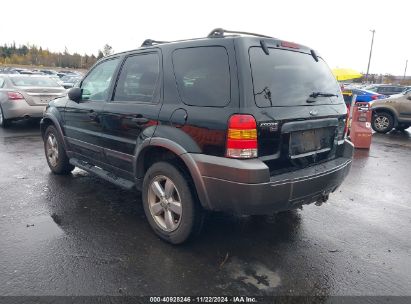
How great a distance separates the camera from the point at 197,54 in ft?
10.2

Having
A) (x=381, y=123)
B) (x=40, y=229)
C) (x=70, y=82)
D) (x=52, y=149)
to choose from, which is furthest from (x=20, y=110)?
(x=70, y=82)

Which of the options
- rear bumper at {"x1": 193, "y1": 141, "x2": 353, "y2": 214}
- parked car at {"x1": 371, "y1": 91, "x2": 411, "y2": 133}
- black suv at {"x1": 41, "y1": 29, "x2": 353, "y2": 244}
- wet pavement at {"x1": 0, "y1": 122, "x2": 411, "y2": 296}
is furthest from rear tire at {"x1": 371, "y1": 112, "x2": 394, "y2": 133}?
rear bumper at {"x1": 193, "y1": 141, "x2": 353, "y2": 214}

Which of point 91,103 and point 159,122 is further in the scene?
point 91,103

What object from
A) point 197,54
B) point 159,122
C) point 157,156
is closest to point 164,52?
point 197,54

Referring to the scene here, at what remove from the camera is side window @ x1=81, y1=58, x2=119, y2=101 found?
420 centimetres

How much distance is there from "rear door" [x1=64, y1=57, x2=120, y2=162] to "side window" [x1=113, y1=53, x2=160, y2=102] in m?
0.22

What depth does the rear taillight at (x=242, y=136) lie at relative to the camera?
2.70 meters

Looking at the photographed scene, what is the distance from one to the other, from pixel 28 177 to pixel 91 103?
6.39 feet

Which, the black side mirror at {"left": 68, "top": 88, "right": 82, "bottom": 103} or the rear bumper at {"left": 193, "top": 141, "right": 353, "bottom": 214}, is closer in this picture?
the rear bumper at {"left": 193, "top": 141, "right": 353, "bottom": 214}

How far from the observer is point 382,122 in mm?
11773

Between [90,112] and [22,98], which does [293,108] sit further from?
[22,98]

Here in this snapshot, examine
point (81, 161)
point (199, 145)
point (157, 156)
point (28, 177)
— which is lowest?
point (28, 177)

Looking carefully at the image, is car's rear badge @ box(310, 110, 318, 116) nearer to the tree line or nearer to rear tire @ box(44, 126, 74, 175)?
rear tire @ box(44, 126, 74, 175)

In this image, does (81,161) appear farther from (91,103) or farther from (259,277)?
(259,277)
